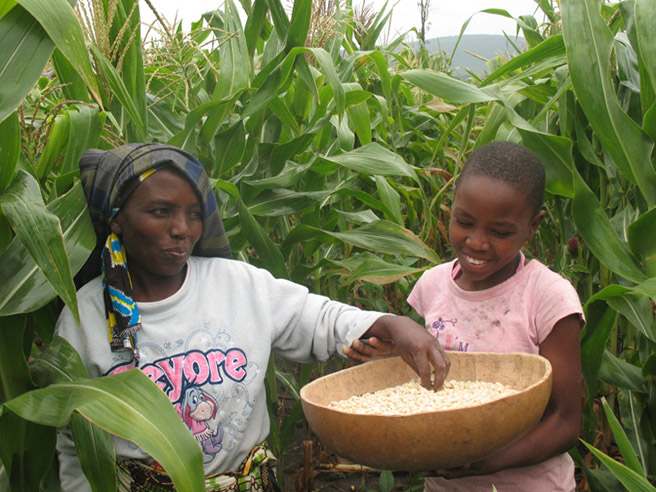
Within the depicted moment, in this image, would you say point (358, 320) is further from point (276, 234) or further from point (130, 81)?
point (276, 234)

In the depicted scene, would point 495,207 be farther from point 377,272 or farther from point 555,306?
point 377,272

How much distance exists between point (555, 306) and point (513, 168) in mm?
327

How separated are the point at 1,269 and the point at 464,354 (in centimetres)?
103

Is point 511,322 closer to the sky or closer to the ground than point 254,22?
closer to the ground

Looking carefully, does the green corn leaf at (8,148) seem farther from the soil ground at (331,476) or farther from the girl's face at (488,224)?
the soil ground at (331,476)

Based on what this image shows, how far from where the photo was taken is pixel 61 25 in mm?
1135

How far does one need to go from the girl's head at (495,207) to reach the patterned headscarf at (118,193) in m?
0.63

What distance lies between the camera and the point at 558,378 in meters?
1.46

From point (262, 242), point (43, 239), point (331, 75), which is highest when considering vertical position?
point (331, 75)

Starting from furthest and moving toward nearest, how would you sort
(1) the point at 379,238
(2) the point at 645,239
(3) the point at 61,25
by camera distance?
1. (1) the point at 379,238
2. (2) the point at 645,239
3. (3) the point at 61,25

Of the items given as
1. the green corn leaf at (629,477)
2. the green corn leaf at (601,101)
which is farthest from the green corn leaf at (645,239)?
the green corn leaf at (629,477)

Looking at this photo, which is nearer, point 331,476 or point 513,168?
point 513,168

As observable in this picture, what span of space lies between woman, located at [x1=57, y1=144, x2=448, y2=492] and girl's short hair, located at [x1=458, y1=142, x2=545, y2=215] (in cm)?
39

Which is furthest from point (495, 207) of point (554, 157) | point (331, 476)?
point (331, 476)
